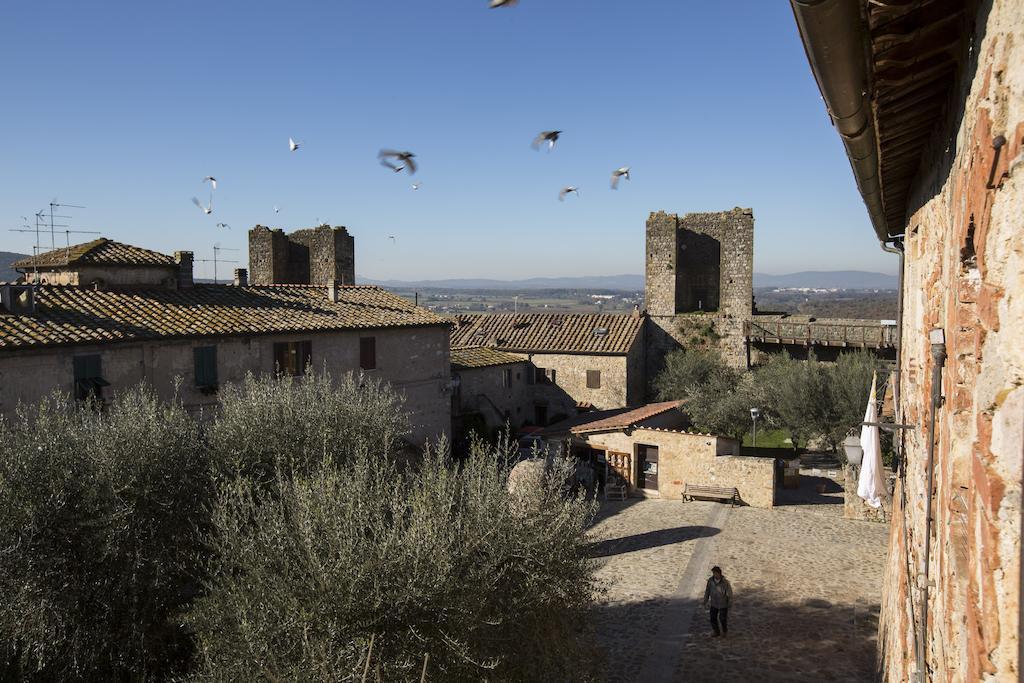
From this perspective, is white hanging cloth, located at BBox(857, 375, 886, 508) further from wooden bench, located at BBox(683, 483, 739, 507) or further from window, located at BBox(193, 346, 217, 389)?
window, located at BBox(193, 346, 217, 389)

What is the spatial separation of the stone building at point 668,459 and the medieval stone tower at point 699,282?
12320mm

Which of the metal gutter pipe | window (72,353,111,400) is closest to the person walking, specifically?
the metal gutter pipe

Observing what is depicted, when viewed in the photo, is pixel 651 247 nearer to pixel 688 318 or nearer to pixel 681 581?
pixel 688 318

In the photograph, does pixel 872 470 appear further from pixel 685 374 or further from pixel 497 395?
pixel 685 374

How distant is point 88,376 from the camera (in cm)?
1565

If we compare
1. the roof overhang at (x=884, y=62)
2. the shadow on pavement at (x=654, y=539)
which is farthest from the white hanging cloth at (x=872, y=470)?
the shadow on pavement at (x=654, y=539)

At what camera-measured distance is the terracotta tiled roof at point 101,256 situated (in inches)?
781

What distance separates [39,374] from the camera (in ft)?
48.7

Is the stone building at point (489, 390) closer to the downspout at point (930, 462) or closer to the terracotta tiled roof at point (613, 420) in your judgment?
the terracotta tiled roof at point (613, 420)

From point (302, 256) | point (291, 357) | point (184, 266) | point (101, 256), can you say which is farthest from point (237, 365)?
point (302, 256)

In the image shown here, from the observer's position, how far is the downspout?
358cm

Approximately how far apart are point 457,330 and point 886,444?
23.3 meters

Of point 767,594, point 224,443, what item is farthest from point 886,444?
point 224,443

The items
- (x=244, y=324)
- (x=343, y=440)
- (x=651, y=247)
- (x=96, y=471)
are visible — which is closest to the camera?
(x=96, y=471)
